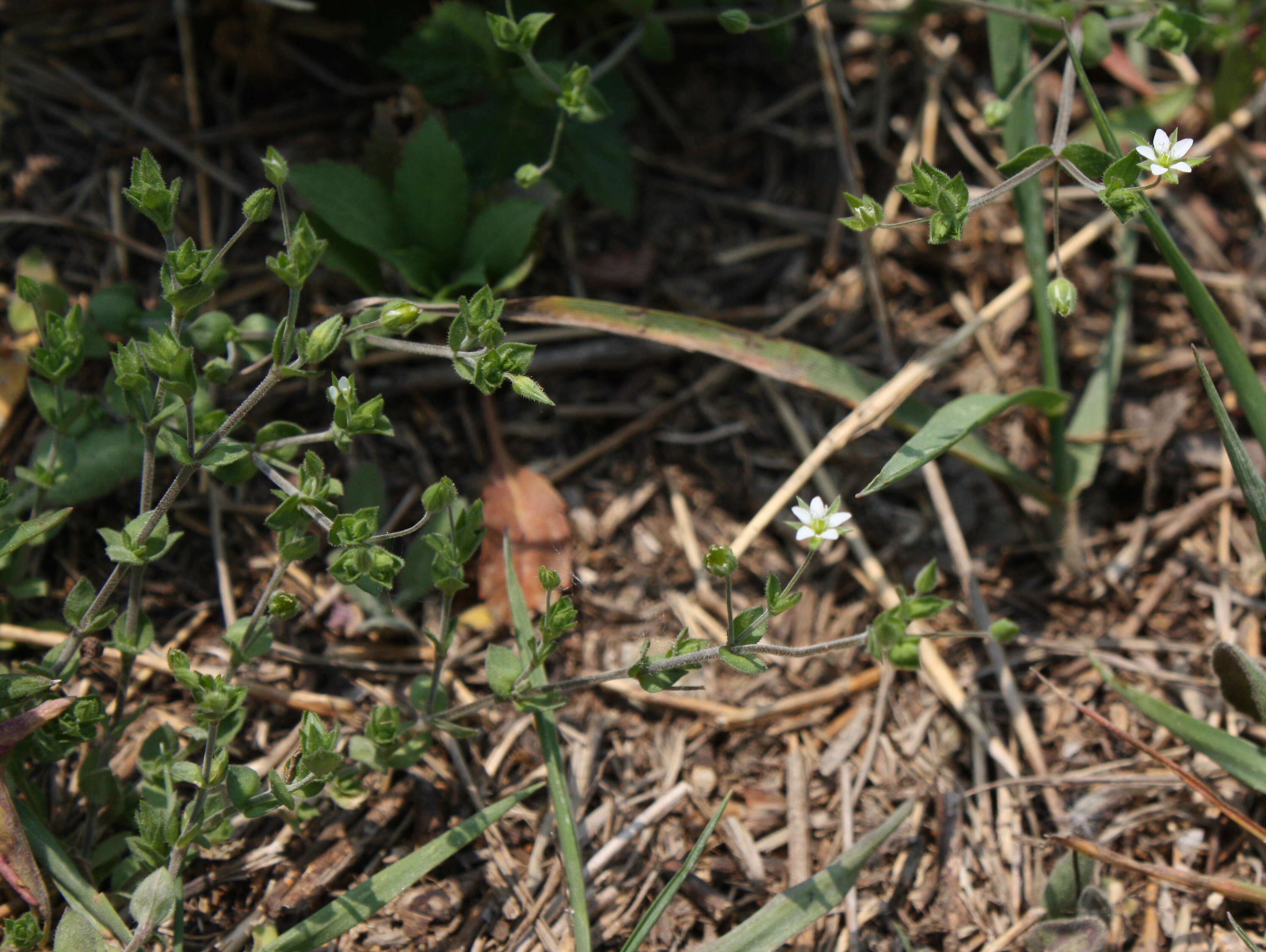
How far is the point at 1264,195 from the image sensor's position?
2.92 meters

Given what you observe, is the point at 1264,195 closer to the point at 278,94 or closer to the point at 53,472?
the point at 278,94

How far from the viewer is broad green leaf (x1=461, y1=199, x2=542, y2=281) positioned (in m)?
2.43

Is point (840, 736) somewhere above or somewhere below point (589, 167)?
below

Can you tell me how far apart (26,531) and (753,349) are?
1.61 meters

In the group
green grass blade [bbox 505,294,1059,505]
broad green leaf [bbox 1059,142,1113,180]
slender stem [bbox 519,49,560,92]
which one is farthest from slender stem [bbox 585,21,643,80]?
broad green leaf [bbox 1059,142,1113,180]

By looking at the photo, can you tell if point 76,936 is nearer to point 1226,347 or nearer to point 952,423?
point 952,423

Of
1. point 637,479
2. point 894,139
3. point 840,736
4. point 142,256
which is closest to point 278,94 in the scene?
point 142,256

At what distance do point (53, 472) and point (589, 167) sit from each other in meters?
1.51

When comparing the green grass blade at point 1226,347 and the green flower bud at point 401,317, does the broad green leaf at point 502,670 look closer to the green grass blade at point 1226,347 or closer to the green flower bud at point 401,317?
the green flower bud at point 401,317

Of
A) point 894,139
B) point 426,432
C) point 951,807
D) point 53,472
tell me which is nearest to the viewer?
point 53,472

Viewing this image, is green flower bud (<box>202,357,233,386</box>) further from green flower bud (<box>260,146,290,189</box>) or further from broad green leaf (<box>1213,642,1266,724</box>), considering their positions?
broad green leaf (<box>1213,642,1266,724</box>)

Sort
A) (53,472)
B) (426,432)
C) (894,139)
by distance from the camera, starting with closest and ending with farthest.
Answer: (53,472) → (426,432) → (894,139)

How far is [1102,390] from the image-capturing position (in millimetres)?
2656

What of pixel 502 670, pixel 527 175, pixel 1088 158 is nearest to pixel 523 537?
pixel 502 670
